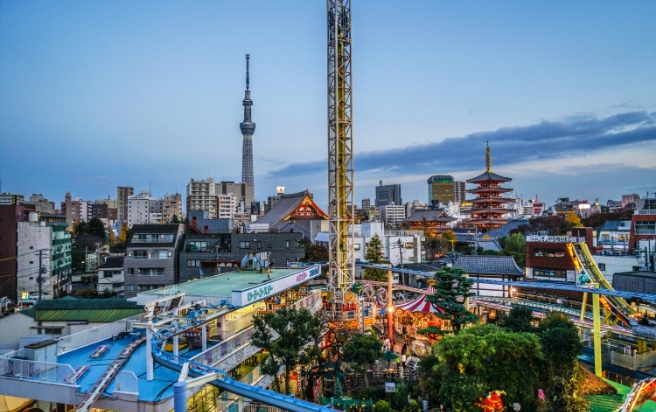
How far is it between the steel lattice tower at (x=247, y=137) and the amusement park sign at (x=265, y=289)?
410ft

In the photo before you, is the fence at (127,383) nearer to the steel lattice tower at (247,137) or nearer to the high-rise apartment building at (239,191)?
the high-rise apartment building at (239,191)

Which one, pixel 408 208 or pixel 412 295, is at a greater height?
pixel 408 208

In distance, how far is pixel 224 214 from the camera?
378 ft

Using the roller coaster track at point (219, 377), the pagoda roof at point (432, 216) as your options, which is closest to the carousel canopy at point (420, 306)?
the roller coaster track at point (219, 377)

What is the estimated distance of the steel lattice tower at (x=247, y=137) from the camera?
463ft

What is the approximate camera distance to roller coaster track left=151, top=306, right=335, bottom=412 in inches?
299

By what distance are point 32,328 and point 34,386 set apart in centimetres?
642

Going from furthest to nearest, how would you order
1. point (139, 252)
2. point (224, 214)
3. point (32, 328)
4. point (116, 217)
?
point (116, 217) → point (224, 214) → point (139, 252) → point (32, 328)

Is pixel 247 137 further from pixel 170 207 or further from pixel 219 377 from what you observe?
pixel 219 377

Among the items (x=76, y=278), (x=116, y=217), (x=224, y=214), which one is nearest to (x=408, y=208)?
(x=224, y=214)

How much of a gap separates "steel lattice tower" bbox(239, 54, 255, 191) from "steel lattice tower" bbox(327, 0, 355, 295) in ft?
393

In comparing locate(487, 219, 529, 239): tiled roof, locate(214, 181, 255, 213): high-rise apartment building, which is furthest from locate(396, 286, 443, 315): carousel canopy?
locate(214, 181, 255, 213): high-rise apartment building

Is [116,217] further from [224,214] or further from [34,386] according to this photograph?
[34,386]


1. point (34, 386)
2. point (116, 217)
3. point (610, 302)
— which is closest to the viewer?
point (34, 386)
